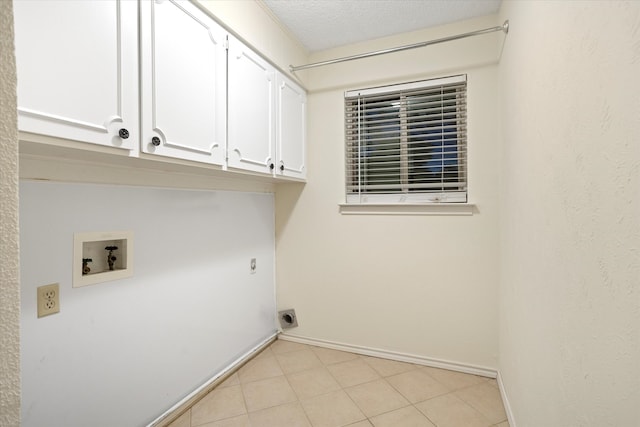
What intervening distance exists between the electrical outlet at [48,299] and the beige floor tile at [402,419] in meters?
1.56

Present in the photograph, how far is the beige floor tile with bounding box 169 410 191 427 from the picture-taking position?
161 centimetres

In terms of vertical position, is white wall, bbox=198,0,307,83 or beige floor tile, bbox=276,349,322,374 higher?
white wall, bbox=198,0,307,83

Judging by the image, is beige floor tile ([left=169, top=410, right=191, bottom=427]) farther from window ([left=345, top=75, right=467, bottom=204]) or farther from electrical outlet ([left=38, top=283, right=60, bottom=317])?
window ([left=345, top=75, right=467, bottom=204])

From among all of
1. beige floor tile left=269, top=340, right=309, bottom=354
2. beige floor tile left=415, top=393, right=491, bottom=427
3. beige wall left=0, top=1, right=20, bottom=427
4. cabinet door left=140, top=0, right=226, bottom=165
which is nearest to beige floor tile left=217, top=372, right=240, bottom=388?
beige floor tile left=269, top=340, right=309, bottom=354

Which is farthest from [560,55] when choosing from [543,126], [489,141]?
[489,141]

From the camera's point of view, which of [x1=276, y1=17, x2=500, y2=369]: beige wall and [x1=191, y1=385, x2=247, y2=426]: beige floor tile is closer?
[x1=191, y1=385, x2=247, y2=426]: beige floor tile

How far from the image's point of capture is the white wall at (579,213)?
59cm

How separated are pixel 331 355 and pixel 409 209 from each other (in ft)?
4.14

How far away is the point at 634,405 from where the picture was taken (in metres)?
0.56

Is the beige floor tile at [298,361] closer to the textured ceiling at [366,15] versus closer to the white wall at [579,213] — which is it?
the white wall at [579,213]

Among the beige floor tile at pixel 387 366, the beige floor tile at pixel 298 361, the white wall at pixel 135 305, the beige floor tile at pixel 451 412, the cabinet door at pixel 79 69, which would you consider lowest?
the beige floor tile at pixel 451 412

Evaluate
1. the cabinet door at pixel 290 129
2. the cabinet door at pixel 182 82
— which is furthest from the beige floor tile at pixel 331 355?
the cabinet door at pixel 182 82

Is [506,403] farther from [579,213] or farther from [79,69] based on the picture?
[79,69]

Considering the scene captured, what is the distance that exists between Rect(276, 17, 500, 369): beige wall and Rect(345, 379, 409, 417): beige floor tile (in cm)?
42
